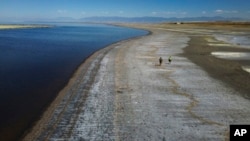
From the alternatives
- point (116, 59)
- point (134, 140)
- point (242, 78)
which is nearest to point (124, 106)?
point (134, 140)

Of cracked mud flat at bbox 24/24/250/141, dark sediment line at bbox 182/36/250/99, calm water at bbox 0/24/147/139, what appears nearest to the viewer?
cracked mud flat at bbox 24/24/250/141

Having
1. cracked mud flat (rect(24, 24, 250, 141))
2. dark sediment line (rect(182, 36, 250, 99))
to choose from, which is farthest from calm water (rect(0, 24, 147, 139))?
dark sediment line (rect(182, 36, 250, 99))

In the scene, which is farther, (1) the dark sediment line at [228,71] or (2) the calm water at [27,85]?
(1) the dark sediment line at [228,71]

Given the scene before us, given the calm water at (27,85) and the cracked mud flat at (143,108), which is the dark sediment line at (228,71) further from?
the calm water at (27,85)

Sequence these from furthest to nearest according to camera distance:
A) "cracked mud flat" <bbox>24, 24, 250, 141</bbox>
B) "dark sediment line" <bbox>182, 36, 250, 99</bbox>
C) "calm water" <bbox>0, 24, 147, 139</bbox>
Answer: "dark sediment line" <bbox>182, 36, 250, 99</bbox>, "calm water" <bbox>0, 24, 147, 139</bbox>, "cracked mud flat" <bbox>24, 24, 250, 141</bbox>

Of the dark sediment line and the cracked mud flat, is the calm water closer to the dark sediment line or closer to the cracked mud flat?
the cracked mud flat

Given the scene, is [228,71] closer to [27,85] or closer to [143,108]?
[143,108]

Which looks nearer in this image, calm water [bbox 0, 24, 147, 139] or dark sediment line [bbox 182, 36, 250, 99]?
calm water [bbox 0, 24, 147, 139]

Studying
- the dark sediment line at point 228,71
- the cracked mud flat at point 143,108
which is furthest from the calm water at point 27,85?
the dark sediment line at point 228,71

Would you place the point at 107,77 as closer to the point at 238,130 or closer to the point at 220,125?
the point at 220,125
